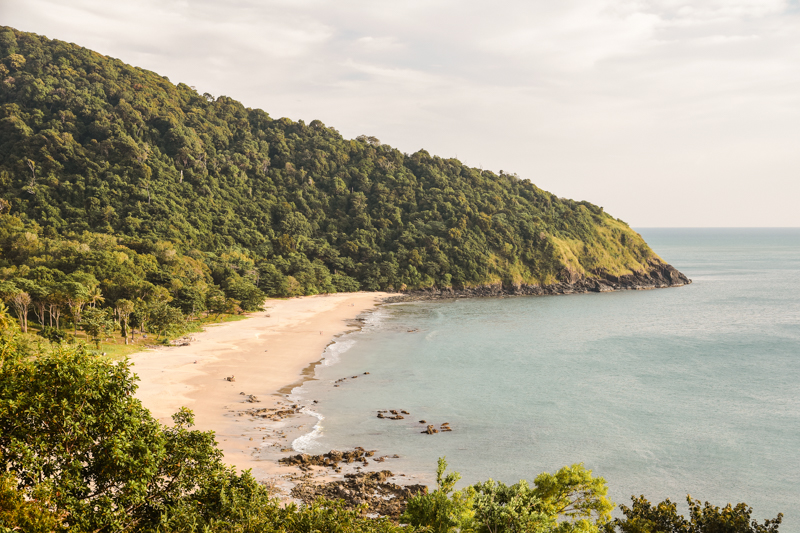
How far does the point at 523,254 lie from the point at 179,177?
7995 centimetres

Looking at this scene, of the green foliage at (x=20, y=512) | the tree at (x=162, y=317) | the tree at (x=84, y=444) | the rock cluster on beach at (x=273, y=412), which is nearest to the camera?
the green foliage at (x=20, y=512)

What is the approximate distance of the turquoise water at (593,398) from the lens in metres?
27.5

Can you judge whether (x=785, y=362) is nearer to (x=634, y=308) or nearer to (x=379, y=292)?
(x=634, y=308)

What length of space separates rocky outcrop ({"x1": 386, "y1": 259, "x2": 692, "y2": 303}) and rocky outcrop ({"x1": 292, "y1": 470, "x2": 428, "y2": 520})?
240 feet

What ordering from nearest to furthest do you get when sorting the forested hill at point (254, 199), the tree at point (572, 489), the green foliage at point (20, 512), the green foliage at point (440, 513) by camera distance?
1. the green foliage at point (20, 512)
2. the green foliage at point (440, 513)
3. the tree at point (572, 489)
4. the forested hill at point (254, 199)

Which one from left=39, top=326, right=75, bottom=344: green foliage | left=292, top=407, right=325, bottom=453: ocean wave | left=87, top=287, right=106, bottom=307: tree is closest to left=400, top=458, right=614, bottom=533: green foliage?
left=292, top=407, right=325, bottom=453: ocean wave

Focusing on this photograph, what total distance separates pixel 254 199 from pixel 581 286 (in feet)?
260

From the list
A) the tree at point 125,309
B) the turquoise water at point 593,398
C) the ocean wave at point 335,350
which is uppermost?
the tree at point 125,309

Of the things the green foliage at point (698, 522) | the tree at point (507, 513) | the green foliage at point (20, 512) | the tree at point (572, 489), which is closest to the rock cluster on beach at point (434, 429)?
the tree at point (572, 489)

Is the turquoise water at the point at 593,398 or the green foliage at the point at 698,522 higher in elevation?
the green foliage at the point at 698,522

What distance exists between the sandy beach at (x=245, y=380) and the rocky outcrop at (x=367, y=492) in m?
2.66

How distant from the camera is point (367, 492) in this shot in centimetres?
2342

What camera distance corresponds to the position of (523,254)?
11338 cm

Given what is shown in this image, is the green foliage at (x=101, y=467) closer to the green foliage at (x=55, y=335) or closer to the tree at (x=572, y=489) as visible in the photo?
the tree at (x=572, y=489)
